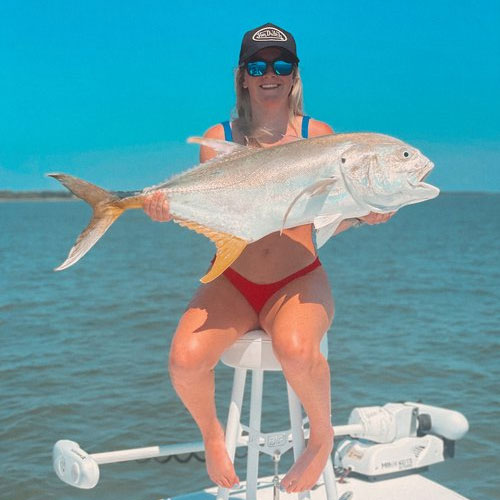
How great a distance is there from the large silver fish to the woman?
0.18 meters

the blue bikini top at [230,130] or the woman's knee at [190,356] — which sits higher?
the blue bikini top at [230,130]

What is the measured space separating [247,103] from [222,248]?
3.62 ft

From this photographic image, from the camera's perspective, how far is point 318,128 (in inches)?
158

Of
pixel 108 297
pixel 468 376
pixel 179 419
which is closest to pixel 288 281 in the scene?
pixel 179 419

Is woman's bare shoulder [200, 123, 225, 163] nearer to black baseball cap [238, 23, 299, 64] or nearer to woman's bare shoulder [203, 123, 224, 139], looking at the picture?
woman's bare shoulder [203, 123, 224, 139]

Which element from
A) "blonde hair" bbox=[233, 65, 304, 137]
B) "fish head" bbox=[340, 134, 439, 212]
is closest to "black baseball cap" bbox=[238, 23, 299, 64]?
"blonde hair" bbox=[233, 65, 304, 137]

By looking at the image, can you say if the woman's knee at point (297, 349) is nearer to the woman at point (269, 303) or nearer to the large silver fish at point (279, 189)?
the woman at point (269, 303)

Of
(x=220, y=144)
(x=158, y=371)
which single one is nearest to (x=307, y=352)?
(x=220, y=144)

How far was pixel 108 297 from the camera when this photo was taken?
648 inches

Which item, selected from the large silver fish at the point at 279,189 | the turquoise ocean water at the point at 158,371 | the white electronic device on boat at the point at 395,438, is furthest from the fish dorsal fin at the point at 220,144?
the turquoise ocean water at the point at 158,371

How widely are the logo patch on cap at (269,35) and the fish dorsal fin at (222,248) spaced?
1076 millimetres

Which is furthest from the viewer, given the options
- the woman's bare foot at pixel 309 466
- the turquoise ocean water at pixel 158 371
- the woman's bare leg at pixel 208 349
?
the turquoise ocean water at pixel 158 371

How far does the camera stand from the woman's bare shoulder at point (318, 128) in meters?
3.98

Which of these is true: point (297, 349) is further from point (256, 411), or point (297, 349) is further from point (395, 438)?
point (395, 438)
